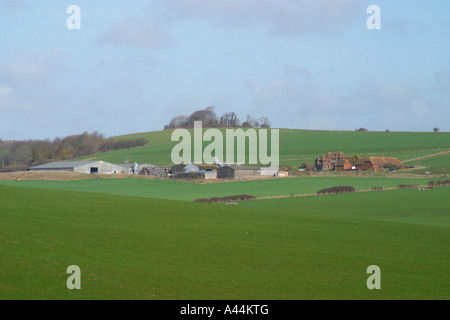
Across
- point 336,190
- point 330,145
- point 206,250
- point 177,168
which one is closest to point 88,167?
point 177,168

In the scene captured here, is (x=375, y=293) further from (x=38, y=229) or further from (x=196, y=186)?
(x=196, y=186)

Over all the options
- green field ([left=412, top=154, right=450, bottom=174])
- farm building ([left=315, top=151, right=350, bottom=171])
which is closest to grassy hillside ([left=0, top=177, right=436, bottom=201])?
green field ([left=412, top=154, right=450, bottom=174])

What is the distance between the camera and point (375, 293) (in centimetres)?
1638

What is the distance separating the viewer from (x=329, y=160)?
338 feet

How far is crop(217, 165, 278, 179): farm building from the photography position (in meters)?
89.5

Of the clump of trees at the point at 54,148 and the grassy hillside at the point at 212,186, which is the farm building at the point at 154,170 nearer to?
the grassy hillside at the point at 212,186

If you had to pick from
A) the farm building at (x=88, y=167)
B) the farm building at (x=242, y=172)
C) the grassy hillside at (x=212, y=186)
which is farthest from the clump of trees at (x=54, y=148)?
the farm building at (x=242, y=172)

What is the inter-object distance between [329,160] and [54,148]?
74.4 metres

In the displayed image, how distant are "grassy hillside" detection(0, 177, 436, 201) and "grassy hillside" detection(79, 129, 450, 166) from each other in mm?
29611

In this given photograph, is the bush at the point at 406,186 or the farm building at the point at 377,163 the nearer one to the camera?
the bush at the point at 406,186

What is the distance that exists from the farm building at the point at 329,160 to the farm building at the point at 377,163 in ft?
11.5

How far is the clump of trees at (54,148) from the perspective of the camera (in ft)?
441

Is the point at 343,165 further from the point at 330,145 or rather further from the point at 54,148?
the point at 54,148
